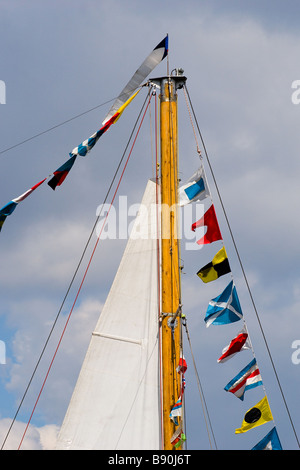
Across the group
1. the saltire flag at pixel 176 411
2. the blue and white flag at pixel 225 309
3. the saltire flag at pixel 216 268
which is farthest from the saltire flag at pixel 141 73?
the saltire flag at pixel 176 411

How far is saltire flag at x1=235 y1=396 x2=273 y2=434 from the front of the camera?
1959 centimetres

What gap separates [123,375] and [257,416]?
3.39 m

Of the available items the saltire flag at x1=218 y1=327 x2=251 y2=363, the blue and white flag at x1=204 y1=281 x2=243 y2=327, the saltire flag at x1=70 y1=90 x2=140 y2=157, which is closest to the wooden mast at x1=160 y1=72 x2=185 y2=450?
the blue and white flag at x1=204 y1=281 x2=243 y2=327

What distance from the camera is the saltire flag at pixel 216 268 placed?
70.5 ft

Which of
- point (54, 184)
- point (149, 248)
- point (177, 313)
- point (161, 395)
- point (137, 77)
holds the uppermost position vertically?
point (137, 77)

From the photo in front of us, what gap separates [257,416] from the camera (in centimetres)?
1964

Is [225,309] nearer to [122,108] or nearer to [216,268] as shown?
[216,268]

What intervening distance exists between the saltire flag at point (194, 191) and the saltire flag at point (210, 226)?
1.56 ft

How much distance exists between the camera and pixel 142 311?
2127cm

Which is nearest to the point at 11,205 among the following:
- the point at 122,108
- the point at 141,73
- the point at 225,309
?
the point at 122,108

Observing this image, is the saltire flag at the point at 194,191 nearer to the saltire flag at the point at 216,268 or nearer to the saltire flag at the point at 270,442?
the saltire flag at the point at 216,268
